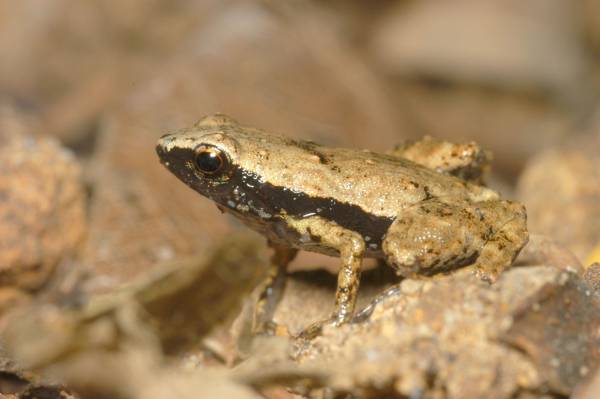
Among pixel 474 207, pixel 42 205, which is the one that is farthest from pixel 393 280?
pixel 42 205

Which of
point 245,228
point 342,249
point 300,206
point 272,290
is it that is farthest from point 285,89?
point 342,249

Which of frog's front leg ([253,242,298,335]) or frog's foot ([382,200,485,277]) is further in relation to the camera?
frog's front leg ([253,242,298,335])

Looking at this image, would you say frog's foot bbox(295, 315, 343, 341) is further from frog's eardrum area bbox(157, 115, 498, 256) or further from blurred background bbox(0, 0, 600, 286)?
blurred background bbox(0, 0, 600, 286)

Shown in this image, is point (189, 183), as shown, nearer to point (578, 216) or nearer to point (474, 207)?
point (474, 207)

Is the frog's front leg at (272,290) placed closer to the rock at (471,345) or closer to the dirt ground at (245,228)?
the dirt ground at (245,228)

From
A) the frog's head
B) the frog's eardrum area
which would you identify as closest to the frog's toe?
the frog's eardrum area

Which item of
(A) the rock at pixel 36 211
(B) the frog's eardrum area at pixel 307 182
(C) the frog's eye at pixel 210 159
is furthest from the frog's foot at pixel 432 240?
(A) the rock at pixel 36 211
